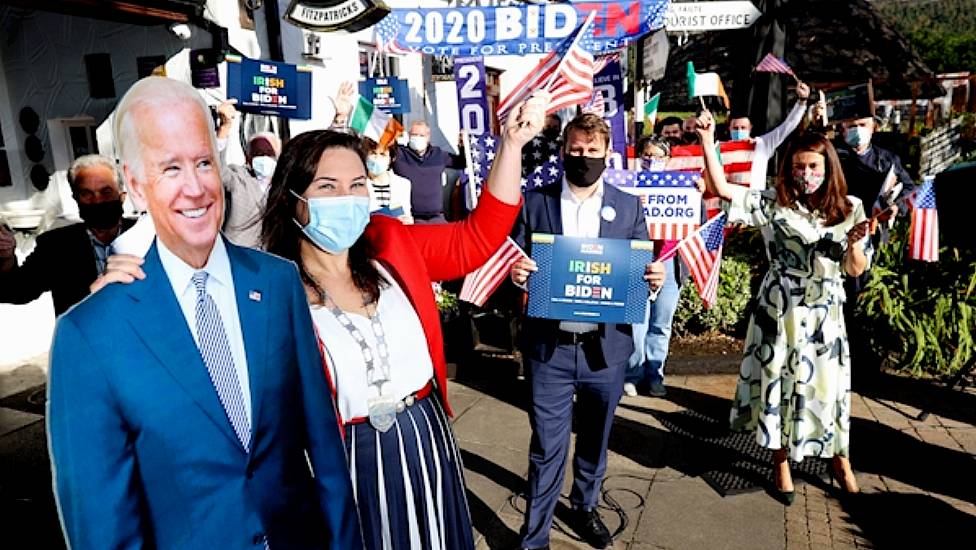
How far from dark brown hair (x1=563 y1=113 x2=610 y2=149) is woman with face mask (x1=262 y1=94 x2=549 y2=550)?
1101 millimetres

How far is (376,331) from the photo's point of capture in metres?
2.04

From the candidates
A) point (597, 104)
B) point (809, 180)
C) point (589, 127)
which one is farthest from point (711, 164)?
point (597, 104)

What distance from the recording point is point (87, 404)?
122 cm

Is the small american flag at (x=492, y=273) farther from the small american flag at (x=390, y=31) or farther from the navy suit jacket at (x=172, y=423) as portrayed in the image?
the small american flag at (x=390, y=31)

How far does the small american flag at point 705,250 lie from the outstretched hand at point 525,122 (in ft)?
6.41

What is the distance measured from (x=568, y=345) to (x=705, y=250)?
1.14 metres

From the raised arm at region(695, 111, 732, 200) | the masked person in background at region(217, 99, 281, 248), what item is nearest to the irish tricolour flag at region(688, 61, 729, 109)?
the raised arm at region(695, 111, 732, 200)

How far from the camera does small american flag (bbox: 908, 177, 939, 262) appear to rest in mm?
4141

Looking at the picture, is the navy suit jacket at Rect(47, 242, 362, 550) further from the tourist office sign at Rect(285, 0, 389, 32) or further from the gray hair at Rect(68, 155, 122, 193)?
the tourist office sign at Rect(285, 0, 389, 32)

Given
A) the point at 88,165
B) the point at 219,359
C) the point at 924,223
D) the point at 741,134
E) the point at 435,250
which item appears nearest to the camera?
the point at 219,359

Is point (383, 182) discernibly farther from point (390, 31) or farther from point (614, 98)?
point (614, 98)

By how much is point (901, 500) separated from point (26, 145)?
7.73 metres

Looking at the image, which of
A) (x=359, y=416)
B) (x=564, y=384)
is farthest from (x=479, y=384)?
(x=359, y=416)

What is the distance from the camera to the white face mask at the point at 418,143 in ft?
29.7
